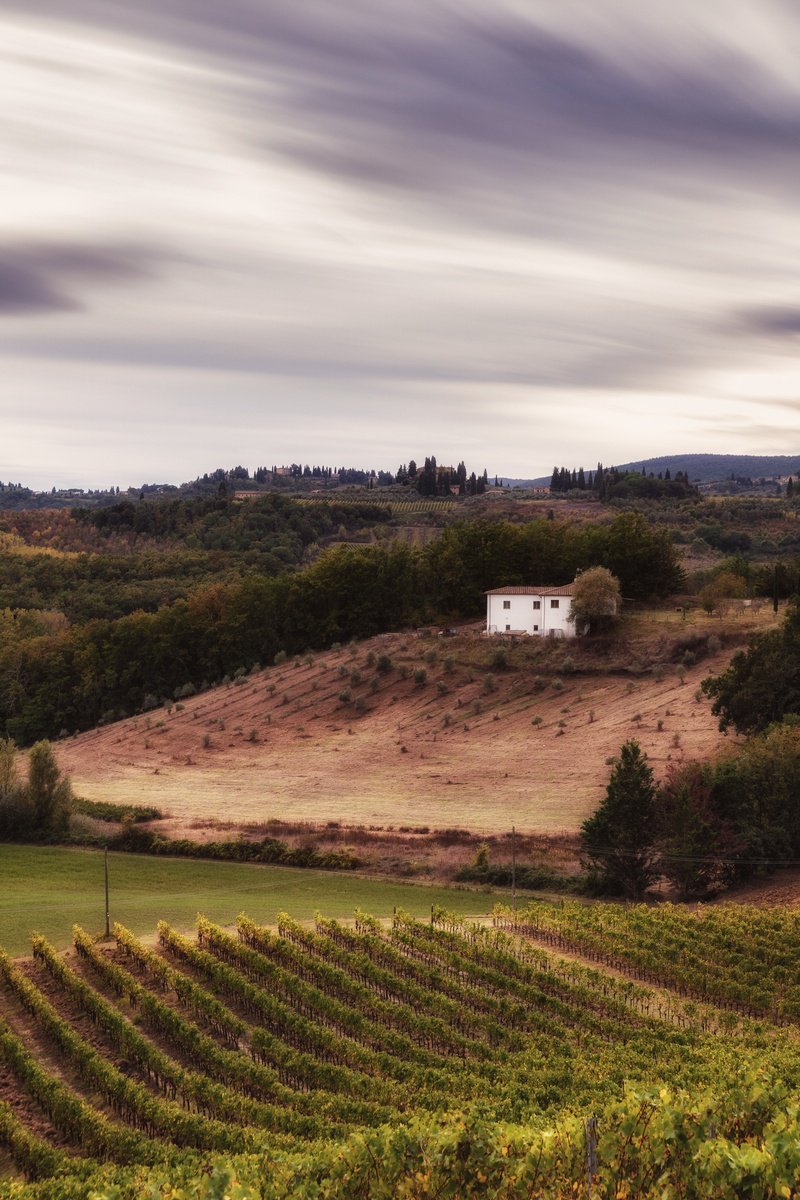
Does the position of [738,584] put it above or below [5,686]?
above

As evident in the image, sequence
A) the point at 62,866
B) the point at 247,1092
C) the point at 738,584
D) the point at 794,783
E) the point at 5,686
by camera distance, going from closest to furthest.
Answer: the point at 247,1092
the point at 794,783
the point at 62,866
the point at 738,584
the point at 5,686

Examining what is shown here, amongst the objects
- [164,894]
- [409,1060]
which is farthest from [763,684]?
[409,1060]

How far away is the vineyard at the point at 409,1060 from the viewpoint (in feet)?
49.7

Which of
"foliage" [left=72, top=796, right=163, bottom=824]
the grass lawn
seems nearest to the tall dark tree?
the grass lawn

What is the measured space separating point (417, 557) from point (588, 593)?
23855 millimetres

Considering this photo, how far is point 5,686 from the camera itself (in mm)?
99062

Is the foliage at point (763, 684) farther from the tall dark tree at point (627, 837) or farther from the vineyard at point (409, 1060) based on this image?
the vineyard at point (409, 1060)

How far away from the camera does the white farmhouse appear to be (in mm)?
80625

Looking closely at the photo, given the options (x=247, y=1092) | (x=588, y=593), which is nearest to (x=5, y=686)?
(x=588, y=593)

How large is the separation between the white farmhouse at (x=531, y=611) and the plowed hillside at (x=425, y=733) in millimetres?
2137

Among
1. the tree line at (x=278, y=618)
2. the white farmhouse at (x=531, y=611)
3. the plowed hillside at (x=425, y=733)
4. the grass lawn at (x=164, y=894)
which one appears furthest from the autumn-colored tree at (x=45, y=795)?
the tree line at (x=278, y=618)

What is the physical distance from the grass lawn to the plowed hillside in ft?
24.5

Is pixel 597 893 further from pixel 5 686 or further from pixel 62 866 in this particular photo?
pixel 5 686

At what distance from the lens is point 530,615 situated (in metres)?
82.1
